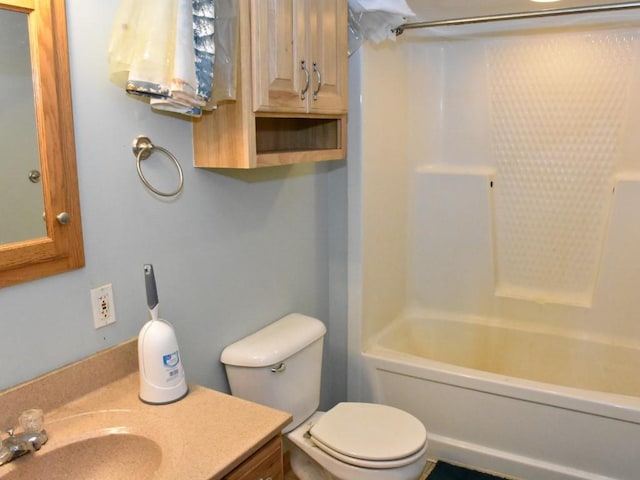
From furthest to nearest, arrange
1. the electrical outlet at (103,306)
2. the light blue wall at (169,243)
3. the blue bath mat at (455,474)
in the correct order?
1. the blue bath mat at (455,474)
2. the electrical outlet at (103,306)
3. the light blue wall at (169,243)

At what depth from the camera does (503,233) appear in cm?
292

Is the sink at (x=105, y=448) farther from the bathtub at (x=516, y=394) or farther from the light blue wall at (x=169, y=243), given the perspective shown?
the bathtub at (x=516, y=394)

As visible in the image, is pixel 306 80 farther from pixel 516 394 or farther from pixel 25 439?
pixel 516 394

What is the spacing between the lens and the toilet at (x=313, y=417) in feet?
6.23

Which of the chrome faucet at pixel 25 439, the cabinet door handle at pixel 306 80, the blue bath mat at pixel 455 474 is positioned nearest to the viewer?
the chrome faucet at pixel 25 439

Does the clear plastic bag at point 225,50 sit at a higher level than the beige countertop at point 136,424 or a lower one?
higher

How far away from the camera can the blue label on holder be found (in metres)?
1.50

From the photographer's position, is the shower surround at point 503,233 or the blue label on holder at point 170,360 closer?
the blue label on holder at point 170,360

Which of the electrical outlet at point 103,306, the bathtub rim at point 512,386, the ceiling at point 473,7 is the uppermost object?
the ceiling at point 473,7

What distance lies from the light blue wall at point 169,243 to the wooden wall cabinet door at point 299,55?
0.30m

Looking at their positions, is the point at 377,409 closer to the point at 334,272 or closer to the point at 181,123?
the point at 334,272

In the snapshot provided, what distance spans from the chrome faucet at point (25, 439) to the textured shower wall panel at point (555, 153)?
2313 millimetres

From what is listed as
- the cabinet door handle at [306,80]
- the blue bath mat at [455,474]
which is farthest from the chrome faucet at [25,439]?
the blue bath mat at [455,474]

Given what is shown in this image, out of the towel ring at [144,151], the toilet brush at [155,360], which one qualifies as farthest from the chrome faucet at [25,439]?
the towel ring at [144,151]
